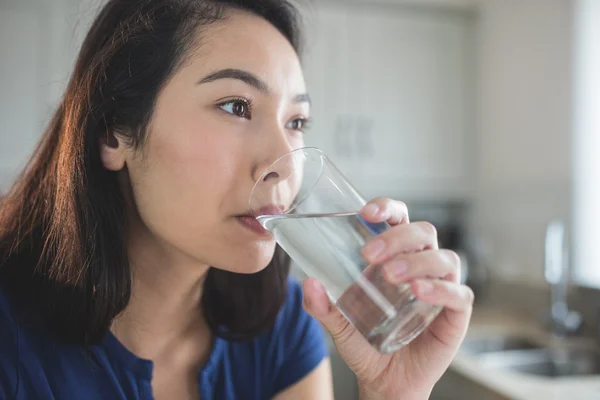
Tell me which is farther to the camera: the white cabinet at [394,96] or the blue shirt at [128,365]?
the white cabinet at [394,96]

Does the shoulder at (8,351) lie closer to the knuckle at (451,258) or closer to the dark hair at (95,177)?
the dark hair at (95,177)

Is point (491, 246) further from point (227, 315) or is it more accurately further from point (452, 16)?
point (227, 315)

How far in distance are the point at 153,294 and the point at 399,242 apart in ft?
1.98

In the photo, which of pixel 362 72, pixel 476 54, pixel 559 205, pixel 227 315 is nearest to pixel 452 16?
pixel 476 54

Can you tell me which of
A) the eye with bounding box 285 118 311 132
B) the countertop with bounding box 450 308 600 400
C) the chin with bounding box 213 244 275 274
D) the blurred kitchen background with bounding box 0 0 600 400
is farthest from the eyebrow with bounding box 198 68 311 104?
the blurred kitchen background with bounding box 0 0 600 400

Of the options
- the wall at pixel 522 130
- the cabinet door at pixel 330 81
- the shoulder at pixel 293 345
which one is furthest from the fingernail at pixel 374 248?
the cabinet door at pixel 330 81

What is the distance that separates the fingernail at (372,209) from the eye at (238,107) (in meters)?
0.32

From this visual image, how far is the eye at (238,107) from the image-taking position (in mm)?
905

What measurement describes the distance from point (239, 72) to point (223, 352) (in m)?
0.58

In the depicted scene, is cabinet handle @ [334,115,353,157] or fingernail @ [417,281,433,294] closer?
fingernail @ [417,281,433,294]

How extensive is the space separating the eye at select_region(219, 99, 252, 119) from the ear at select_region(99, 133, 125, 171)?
0.72 ft

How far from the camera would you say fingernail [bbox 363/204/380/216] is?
26.5 inches

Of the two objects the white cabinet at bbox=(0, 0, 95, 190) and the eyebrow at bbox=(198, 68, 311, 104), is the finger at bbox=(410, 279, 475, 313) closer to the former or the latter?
the eyebrow at bbox=(198, 68, 311, 104)

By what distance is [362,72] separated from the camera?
119 inches
